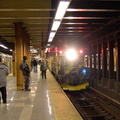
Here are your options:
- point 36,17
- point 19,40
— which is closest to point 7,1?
point 36,17

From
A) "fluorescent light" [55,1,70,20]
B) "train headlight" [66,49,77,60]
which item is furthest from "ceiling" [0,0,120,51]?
"train headlight" [66,49,77,60]

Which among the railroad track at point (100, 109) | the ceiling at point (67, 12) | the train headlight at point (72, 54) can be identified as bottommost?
the railroad track at point (100, 109)

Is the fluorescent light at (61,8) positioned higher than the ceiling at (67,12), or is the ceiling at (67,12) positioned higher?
the ceiling at (67,12)

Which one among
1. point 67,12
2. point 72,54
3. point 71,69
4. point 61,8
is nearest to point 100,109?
point 67,12

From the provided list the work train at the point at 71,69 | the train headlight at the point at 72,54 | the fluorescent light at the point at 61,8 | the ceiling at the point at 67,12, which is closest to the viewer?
the fluorescent light at the point at 61,8

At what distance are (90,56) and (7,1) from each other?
1498 cm

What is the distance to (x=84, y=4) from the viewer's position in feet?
30.6

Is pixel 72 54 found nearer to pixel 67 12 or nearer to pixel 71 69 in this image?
pixel 71 69

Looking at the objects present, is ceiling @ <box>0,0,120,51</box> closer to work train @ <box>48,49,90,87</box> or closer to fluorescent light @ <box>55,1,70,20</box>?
fluorescent light @ <box>55,1,70,20</box>

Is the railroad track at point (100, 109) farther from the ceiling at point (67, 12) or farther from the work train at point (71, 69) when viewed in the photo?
the ceiling at point (67, 12)

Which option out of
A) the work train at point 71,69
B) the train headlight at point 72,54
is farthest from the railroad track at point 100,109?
the train headlight at point 72,54

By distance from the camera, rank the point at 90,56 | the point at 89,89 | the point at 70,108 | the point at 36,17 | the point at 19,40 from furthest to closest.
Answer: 1. the point at 90,56
2. the point at 89,89
3. the point at 19,40
4. the point at 36,17
5. the point at 70,108

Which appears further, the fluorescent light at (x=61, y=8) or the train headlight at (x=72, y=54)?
the train headlight at (x=72, y=54)

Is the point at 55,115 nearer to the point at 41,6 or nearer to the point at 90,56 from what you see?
the point at 41,6
